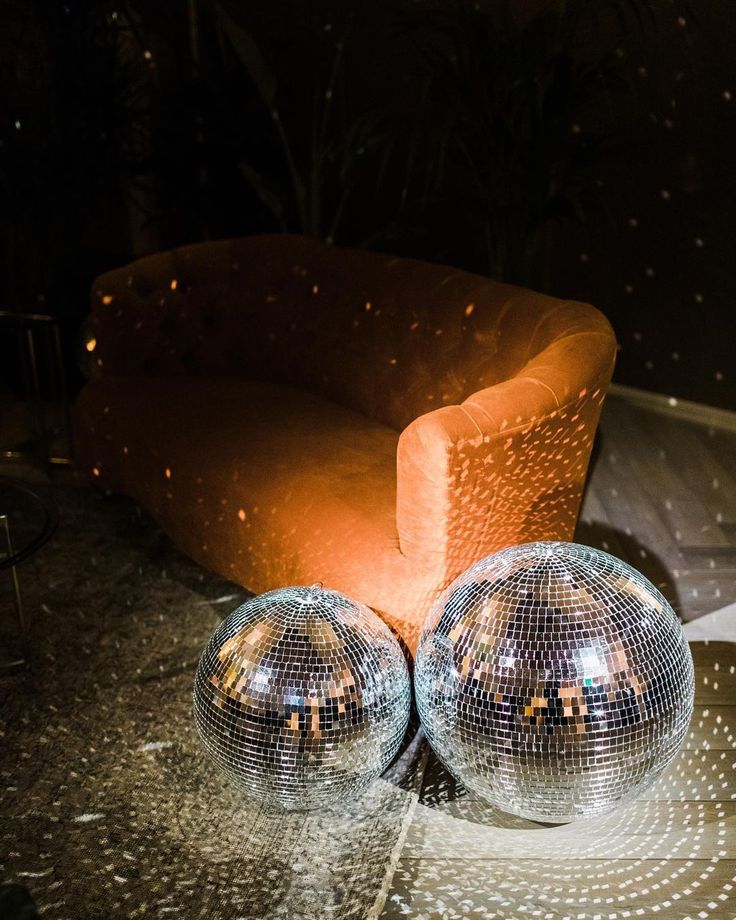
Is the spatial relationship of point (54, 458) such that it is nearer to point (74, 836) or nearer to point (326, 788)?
point (74, 836)

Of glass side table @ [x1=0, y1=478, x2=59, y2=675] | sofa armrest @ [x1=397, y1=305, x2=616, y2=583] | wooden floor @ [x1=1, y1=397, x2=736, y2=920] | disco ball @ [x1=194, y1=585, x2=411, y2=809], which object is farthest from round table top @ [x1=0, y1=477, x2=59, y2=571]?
wooden floor @ [x1=1, y1=397, x2=736, y2=920]

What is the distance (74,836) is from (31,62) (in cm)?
303

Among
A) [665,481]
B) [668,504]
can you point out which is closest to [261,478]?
[668,504]

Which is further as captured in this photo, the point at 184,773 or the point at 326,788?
the point at 184,773

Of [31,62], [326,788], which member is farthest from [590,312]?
[31,62]

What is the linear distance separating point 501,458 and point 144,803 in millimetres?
923

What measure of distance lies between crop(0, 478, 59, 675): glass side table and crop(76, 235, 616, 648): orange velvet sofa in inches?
13.4

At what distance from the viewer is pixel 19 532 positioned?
2.10m

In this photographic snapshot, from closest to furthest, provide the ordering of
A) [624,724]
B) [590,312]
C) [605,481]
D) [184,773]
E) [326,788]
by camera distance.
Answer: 1. [624,724]
2. [326,788]
3. [184,773]
4. [590,312]
5. [605,481]

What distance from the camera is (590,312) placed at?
82.0 inches

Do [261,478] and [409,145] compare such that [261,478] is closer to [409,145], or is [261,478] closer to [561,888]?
[561,888]

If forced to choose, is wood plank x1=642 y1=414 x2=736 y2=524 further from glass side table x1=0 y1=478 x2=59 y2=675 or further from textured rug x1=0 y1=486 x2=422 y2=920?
glass side table x1=0 y1=478 x2=59 y2=675

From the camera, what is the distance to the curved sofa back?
2203 mm

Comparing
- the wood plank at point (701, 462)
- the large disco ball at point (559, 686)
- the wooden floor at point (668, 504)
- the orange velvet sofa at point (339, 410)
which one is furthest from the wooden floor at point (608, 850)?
the wood plank at point (701, 462)
